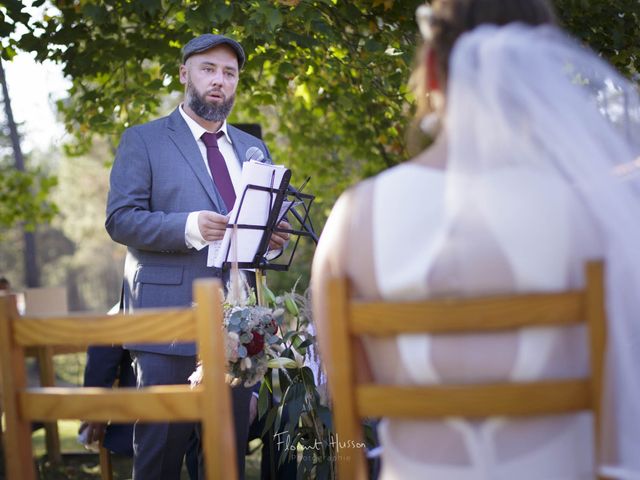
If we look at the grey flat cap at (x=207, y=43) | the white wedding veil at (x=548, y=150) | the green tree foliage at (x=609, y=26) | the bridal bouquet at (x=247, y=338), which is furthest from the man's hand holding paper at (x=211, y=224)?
the green tree foliage at (x=609, y=26)

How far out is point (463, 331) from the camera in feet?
4.88

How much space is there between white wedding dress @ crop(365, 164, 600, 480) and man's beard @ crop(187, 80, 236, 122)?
78.5 inches

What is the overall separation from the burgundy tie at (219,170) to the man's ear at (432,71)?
1.79 meters

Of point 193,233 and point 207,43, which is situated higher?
point 207,43

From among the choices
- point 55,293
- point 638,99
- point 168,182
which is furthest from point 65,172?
point 638,99

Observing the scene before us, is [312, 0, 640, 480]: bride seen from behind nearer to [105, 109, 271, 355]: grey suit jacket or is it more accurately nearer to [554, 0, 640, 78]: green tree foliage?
[105, 109, 271, 355]: grey suit jacket

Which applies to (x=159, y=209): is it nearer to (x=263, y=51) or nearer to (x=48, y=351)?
(x=263, y=51)

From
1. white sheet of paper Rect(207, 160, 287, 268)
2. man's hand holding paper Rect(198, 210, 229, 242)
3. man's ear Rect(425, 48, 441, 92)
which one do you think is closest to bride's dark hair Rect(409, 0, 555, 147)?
man's ear Rect(425, 48, 441, 92)

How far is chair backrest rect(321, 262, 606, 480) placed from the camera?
1432 mm

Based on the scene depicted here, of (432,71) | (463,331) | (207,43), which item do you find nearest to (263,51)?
(207,43)

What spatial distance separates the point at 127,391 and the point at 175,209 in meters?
1.68

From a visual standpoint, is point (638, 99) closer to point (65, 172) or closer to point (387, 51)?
point (387, 51)

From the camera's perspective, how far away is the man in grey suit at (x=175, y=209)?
3.13 m

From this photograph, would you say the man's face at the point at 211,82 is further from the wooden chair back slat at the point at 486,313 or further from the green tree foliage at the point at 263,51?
the wooden chair back slat at the point at 486,313
